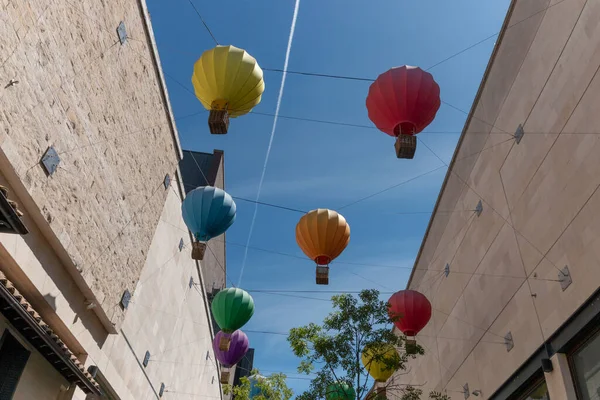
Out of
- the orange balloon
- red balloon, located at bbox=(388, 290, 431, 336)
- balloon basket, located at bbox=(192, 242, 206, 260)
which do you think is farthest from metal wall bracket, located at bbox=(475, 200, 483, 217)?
balloon basket, located at bbox=(192, 242, 206, 260)

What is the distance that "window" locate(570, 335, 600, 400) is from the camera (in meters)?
8.88

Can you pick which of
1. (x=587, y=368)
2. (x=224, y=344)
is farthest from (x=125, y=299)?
(x=587, y=368)

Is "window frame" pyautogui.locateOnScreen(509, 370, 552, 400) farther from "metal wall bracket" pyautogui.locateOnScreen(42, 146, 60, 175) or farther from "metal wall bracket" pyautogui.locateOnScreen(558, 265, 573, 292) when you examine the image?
"metal wall bracket" pyautogui.locateOnScreen(42, 146, 60, 175)

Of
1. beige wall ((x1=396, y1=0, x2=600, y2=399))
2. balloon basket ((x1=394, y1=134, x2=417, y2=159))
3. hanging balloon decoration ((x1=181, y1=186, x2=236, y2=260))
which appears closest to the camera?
beige wall ((x1=396, y1=0, x2=600, y2=399))

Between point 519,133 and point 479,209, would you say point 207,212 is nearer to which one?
point 479,209

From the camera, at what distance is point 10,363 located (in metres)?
9.41

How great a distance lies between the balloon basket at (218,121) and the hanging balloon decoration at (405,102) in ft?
10.7

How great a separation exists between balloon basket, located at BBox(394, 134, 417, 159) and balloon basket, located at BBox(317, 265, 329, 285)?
394 cm

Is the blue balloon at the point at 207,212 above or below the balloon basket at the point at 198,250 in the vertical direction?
above

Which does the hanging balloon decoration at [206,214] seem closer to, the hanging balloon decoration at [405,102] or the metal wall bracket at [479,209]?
the hanging balloon decoration at [405,102]

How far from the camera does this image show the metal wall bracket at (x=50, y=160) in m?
9.30

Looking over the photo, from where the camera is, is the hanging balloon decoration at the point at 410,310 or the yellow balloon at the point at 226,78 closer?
the yellow balloon at the point at 226,78

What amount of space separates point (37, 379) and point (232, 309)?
6.75m

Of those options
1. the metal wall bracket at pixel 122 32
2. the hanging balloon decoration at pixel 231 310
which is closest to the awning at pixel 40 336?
the hanging balloon decoration at pixel 231 310
